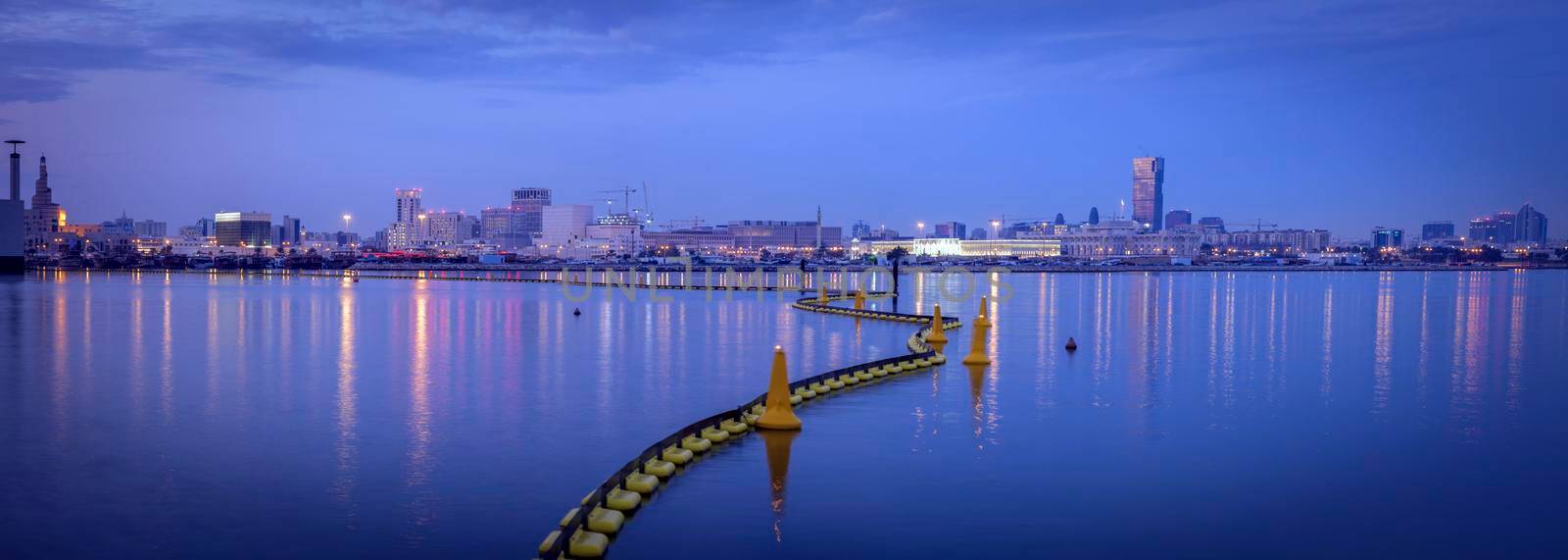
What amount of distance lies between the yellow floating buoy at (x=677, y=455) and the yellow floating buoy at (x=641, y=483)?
81cm

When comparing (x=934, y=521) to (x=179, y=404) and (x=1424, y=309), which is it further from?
(x=1424, y=309)

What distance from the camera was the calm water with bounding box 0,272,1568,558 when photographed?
383 inches

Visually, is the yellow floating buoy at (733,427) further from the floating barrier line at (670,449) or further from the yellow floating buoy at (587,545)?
the yellow floating buoy at (587,545)

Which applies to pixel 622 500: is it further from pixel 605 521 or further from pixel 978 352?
pixel 978 352

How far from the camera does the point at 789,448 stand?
13.3 metres

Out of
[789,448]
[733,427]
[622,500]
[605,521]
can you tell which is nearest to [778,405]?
[733,427]

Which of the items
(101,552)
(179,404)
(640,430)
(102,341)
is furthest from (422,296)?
(101,552)

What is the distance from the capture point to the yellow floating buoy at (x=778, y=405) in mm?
14336

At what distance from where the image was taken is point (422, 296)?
5669 centimetres

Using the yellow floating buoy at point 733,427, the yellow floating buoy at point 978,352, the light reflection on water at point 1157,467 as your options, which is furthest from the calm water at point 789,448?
the yellow floating buoy at point 978,352

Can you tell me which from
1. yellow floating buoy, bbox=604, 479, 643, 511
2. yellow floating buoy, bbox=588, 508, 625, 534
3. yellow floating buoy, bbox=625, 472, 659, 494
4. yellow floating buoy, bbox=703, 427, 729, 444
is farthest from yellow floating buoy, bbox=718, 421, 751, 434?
yellow floating buoy, bbox=588, 508, 625, 534

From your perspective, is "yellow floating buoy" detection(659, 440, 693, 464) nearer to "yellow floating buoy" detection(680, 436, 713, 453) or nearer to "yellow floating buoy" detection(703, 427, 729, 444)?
"yellow floating buoy" detection(680, 436, 713, 453)

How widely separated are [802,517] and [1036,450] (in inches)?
176

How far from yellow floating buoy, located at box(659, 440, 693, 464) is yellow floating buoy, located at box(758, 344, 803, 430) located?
2.04 metres
